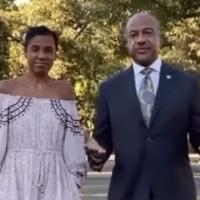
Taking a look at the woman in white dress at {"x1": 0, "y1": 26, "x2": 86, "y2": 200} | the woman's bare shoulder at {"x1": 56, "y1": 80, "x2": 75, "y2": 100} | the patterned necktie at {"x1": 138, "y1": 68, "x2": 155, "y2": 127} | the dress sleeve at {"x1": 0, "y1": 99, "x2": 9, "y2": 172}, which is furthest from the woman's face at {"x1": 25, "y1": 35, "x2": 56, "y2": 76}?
the patterned necktie at {"x1": 138, "y1": 68, "x2": 155, "y2": 127}

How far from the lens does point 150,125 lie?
5.22 m

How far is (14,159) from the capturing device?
5.55 metres

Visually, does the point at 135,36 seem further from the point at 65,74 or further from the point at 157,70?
the point at 65,74

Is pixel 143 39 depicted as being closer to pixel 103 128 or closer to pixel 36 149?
pixel 103 128

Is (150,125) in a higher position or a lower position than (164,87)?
lower

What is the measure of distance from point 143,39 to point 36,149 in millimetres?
1024

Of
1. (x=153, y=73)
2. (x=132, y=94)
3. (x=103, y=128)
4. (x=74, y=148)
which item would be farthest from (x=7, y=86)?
(x=153, y=73)

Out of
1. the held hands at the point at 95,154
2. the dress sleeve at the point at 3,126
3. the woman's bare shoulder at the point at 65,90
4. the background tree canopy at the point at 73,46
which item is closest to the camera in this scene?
the held hands at the point at 95,154

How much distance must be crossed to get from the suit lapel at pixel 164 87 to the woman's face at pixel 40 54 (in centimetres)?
77

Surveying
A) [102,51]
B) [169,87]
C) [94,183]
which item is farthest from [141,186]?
[102,51]

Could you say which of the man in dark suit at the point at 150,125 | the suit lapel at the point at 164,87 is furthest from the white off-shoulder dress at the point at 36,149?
the suit lapel at the point at 164,87

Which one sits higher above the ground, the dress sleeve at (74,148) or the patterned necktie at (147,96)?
the patterned necktie at (147,96)

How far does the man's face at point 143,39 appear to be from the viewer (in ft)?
17.1

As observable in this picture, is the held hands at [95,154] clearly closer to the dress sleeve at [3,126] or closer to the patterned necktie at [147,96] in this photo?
the patterned necktie at [147,96]
